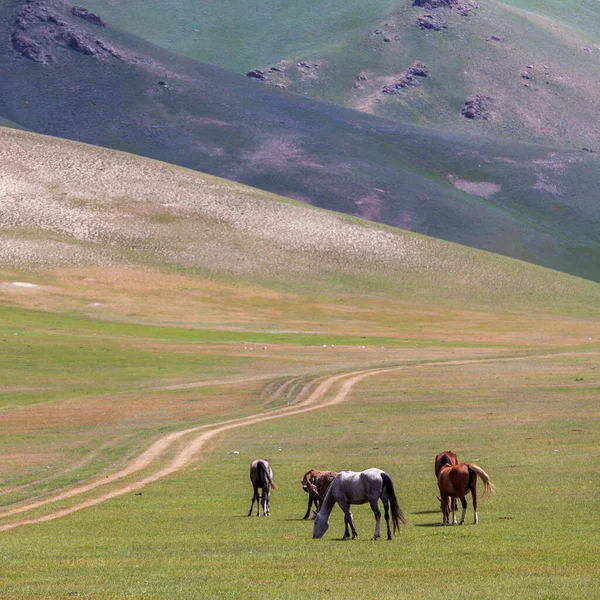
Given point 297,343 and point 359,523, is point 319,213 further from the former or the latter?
point 359,523

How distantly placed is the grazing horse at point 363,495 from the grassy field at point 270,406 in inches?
25.5

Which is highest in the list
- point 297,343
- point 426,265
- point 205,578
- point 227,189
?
point 227,189

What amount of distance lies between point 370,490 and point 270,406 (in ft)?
113

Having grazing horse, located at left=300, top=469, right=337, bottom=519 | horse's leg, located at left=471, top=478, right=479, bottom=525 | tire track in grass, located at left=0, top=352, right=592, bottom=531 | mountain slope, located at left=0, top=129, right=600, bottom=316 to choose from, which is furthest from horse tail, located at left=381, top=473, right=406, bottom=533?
mountain slope, located at left=0, top=129, right=600, bottom=316

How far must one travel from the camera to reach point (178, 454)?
40875 mm

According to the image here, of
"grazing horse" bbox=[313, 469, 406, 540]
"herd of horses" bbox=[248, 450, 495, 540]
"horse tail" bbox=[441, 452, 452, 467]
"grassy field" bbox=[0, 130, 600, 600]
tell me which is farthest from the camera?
"horse tail" bbox=[441, 452, 452, 467]

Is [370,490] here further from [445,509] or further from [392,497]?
[445,509]

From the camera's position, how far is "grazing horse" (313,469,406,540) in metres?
22.8

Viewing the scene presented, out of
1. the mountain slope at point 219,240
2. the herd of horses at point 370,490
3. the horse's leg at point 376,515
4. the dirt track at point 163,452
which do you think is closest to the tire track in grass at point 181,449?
the dirt track at point 163,452

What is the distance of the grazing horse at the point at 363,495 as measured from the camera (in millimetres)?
22797

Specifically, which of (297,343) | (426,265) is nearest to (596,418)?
(297,343)

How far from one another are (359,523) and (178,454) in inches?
603

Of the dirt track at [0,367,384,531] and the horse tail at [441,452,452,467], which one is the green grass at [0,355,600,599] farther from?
the horse tail at [441,452,452,467]

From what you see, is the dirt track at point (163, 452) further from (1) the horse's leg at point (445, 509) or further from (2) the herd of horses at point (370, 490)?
(1) the horse's leg at point (445, 509)
